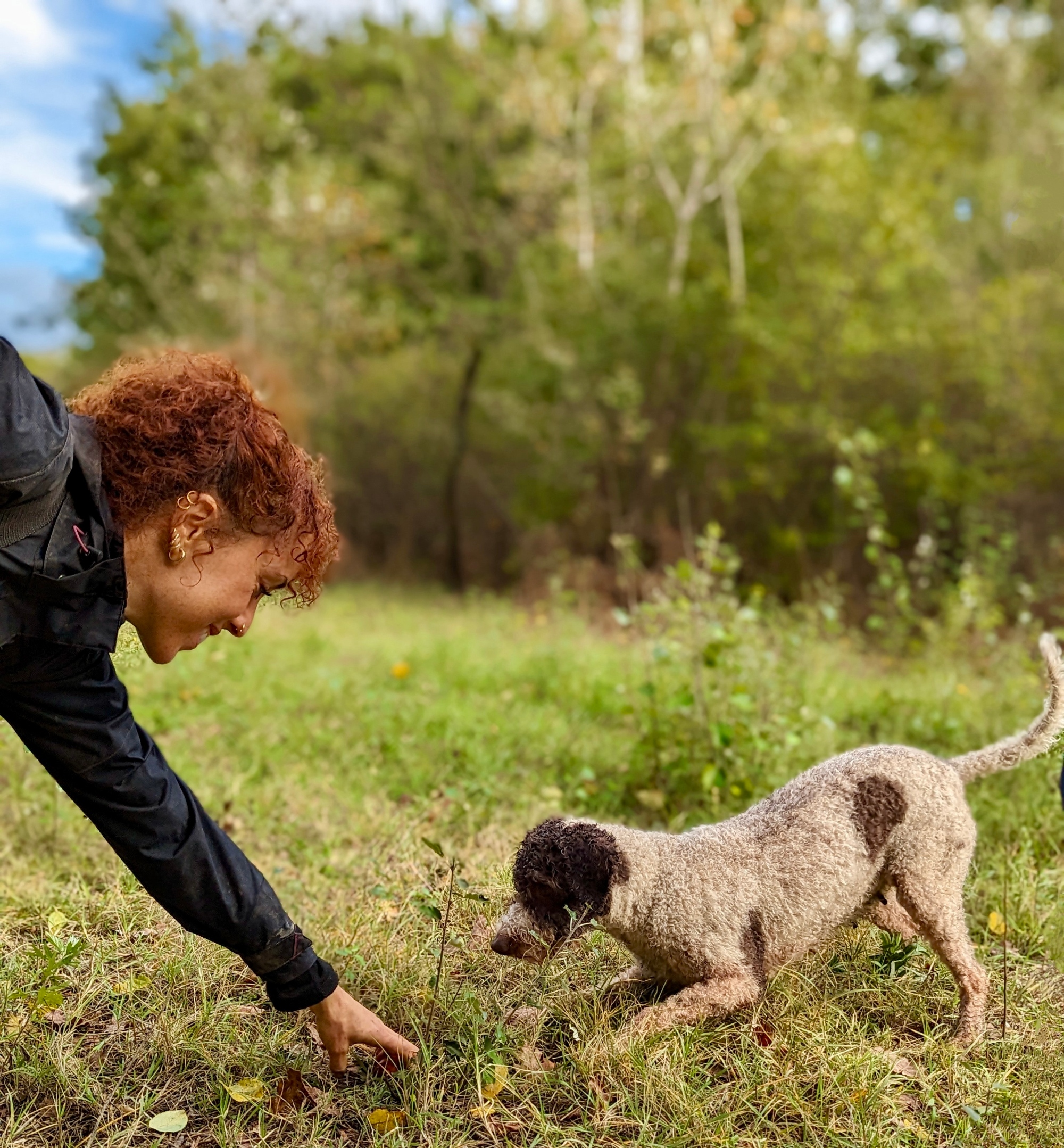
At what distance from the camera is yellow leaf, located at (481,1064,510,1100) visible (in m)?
2.25

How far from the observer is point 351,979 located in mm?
2721

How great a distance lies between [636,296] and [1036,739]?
359 inches

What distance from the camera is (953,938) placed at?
256 cm

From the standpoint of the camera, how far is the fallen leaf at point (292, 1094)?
2.31 meters

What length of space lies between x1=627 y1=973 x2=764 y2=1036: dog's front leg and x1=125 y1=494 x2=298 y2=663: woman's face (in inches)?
50.4

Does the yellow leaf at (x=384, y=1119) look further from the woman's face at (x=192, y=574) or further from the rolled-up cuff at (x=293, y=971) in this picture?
the woman's face at (x=192, y=574)

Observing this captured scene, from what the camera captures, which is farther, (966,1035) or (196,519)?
(966,1035)

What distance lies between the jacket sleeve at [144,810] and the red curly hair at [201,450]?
0.34 metres

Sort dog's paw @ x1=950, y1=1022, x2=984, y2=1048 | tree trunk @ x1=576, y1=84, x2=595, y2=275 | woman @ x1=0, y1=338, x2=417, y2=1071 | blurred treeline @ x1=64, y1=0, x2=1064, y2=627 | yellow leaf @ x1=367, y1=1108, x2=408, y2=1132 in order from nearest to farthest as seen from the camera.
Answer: woman @ x1=0, y1=338, x2=417, y2=1071, yellow leaf @ x1=367, y1=1108, x2=408, y2=1132, dog's paw @ x1=950, y1=1022, x2=984, y2=1048, blurred treeline @ x1=64, y1=0, x2=1064, y2=627, tree trunk @ x1=576, y1=84, x2=595, y2=275

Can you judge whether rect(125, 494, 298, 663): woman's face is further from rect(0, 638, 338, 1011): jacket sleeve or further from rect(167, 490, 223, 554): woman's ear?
rect(0, 638, 338, 1011): jacket sleeve

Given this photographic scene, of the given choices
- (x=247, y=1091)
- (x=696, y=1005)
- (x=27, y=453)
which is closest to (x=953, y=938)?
(x=696, y=1005)

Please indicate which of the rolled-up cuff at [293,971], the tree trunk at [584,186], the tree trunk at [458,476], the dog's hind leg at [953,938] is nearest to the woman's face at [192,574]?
the rolled-up cuff at [293,971]

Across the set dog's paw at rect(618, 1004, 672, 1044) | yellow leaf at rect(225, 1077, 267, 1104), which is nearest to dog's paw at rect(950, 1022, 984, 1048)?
dog's paw at rect(618, 1004, 672, 1044)

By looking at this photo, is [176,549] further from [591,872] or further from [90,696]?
[591,872]
